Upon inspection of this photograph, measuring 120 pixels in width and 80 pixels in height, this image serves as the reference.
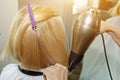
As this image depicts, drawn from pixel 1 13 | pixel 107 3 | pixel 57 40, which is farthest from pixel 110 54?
pixel 1 13

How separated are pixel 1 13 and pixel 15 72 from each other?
350 mm

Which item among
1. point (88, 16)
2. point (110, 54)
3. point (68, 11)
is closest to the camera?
point (88, 16)

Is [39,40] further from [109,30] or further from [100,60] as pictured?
[100,60]

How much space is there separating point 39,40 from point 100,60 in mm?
431

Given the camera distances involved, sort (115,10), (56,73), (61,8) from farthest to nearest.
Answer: (61,8) → (115,10) → (56,73)

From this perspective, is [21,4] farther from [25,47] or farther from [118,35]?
[118,35]

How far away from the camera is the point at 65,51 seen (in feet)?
2.97

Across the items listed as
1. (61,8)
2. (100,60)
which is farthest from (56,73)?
(61,8)

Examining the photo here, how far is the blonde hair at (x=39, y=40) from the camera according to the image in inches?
32.6

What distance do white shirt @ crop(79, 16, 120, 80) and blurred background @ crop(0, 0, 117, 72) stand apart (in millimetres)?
90

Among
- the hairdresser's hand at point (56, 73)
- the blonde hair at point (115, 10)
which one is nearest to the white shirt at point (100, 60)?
the blonde hair at point (115, 10)

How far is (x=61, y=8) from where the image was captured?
127cm

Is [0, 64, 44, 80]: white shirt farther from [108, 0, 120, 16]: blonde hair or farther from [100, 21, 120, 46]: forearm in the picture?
[108, 0, 120, 16]: blonde hair

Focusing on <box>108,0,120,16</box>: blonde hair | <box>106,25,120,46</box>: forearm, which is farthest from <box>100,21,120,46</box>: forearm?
<box>108,0,120,16</box>: blonde hair
